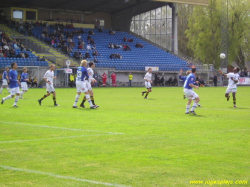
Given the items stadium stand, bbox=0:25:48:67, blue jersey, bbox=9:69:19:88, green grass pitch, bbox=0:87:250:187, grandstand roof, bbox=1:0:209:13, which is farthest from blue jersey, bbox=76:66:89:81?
grandstand roof, bbox=1:0:209:13

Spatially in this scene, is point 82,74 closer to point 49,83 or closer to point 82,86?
point 82,86

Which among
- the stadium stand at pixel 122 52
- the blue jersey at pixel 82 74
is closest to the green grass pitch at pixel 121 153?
the blue jersey at pixel 82 74

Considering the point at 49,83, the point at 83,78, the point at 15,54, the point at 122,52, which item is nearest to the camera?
the point at 83,78

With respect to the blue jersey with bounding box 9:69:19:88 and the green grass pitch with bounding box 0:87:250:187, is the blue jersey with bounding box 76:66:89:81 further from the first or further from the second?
the green grass pitch with bounding box 0:87:250:187

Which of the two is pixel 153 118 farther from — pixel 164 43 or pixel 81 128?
pixel 164 43

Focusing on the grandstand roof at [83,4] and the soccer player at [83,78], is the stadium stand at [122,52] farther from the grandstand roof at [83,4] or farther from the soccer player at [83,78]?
the soccer player at [83,78]

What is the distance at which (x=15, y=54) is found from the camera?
47.2m

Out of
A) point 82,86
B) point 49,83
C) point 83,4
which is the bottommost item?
point 82,86

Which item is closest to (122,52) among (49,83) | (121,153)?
(49,83)

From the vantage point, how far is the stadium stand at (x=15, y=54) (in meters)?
45.5

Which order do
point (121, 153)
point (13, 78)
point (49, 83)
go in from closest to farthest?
1. point (121, 153)
2. point (13, 78)
3. point (49, 83)

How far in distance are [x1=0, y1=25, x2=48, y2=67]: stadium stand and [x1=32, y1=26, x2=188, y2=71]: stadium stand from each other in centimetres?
497

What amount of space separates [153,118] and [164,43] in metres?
53.1

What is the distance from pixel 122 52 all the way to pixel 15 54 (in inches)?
668
